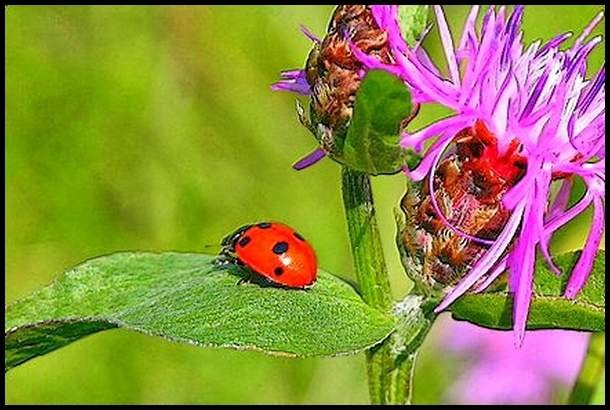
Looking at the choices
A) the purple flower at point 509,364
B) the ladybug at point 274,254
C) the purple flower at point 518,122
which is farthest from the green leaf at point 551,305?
the purple flower at point 509,364

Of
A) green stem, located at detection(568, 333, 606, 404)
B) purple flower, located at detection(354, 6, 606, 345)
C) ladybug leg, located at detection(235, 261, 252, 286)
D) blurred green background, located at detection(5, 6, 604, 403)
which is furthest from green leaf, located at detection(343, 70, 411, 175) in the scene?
blurred green background, located at detection(5, 6, 604, 403)

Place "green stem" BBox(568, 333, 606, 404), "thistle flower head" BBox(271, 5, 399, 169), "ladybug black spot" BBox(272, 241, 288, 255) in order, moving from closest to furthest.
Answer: "thistle flower head" BBox(271, 5, 399, 169), "ladybug black spot" BBox(272, 241, 288, 255), "green stem" BBox(568, 333, 606, 404)

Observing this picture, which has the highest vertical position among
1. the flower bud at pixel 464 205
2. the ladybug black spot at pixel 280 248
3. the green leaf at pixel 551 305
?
the flower bud at pixel 464 205

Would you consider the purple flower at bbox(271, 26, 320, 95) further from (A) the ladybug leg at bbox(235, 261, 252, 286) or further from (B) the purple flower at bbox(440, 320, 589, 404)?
(B) the purple flower at bbox(440, 320, 589, 404)

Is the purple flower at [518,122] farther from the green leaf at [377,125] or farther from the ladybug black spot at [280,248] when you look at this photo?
the ladybug black spot at [280,248]

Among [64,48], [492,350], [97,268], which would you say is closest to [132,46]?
[64,48]

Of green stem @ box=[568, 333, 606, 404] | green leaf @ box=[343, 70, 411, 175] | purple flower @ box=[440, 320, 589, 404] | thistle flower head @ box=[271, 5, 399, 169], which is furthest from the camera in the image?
purple flower @ box=[440, 320, 589, 404]

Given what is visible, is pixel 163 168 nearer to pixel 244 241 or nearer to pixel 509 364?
pixel 509 364

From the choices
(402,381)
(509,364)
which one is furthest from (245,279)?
(509,364)
